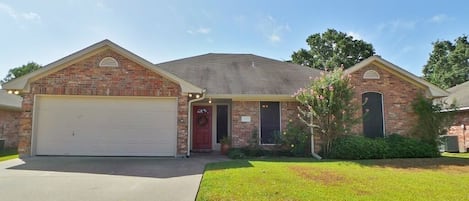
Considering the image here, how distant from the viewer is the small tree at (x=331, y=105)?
11.0 meters

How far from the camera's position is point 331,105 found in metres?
10.9

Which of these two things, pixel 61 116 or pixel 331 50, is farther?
pixel 331 50

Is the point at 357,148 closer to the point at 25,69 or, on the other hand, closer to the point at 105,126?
the point at 105,126

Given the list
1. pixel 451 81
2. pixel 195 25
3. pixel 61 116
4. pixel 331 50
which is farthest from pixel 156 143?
pixel 451 81

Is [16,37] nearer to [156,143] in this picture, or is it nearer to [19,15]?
[19,15]

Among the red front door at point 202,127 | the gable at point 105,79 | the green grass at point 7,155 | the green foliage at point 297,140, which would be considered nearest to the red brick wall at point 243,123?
the green foliage at point 297,140

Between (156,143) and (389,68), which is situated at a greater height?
(389,68)

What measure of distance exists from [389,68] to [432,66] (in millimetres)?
27013

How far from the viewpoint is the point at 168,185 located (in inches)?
253

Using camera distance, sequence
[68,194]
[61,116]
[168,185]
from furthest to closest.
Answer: [61,116]
[168,185]
[68,194]

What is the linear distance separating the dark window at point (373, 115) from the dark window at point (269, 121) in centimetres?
340

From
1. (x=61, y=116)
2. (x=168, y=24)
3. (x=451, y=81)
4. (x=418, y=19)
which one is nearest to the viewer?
(x=61, y=116)

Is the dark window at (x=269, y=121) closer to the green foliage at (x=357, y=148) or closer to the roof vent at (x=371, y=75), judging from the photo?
the green foliage at (x=357, y=148)

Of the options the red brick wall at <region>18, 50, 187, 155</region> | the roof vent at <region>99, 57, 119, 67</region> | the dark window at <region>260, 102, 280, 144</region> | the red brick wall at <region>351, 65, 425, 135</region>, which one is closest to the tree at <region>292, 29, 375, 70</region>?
the red brick wall at <region>351, 65, 425, 135</region>
